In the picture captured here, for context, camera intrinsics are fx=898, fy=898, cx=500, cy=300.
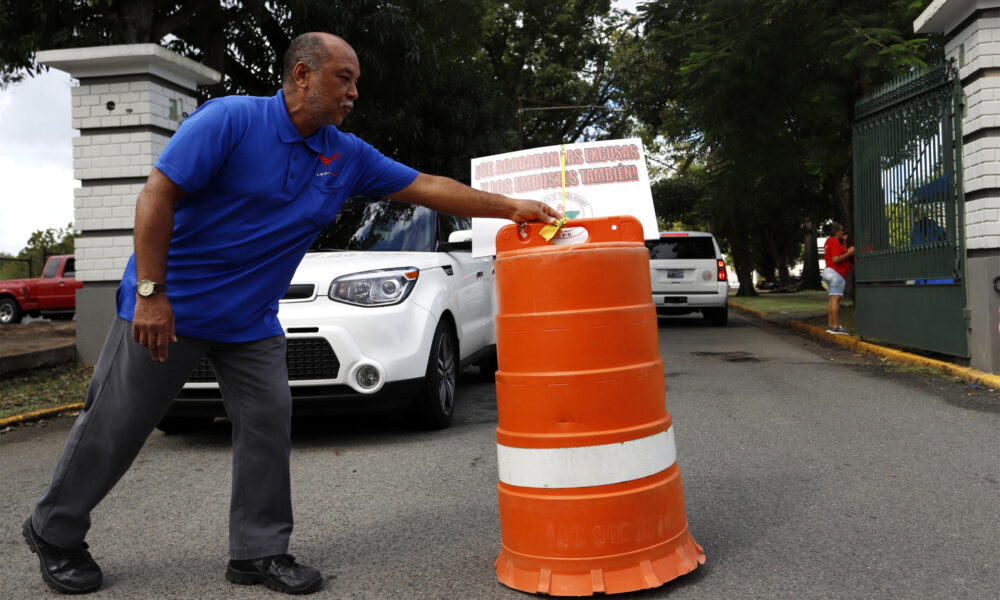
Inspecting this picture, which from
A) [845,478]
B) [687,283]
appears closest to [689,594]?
[845,478]

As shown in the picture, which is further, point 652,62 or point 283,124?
point 652,62

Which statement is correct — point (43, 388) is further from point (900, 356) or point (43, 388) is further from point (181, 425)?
point (900, 356)

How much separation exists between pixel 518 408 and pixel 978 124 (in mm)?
7052

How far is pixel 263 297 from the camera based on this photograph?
3277 mm

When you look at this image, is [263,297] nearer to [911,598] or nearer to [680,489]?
[680,489]

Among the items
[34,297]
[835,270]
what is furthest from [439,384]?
[34,297]

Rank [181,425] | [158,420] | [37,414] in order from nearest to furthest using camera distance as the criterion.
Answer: [158,420]
[181,425]
[37,414]

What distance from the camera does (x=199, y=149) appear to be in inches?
115

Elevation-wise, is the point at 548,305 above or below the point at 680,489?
above

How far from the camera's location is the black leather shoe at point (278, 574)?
3.18 m

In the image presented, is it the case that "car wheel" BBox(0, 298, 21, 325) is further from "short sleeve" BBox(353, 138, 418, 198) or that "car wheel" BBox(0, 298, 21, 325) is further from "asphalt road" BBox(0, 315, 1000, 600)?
"short sleeve" BBox(353, 138, 418, 198)

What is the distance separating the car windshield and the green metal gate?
5.39 metres

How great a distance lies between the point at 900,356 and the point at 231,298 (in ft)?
28.2

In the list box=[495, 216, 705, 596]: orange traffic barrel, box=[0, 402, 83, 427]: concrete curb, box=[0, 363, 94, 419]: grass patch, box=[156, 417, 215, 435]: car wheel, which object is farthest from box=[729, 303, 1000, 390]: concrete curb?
box=[0, 363, 94, 419]: grass patch
